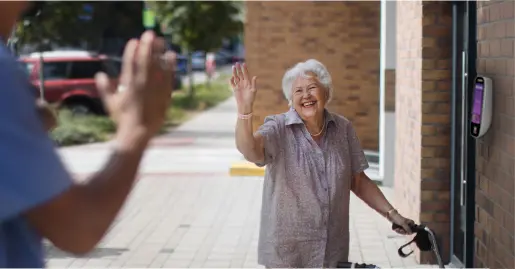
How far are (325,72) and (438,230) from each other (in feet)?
10.2

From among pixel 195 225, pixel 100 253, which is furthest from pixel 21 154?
pixel 195 225

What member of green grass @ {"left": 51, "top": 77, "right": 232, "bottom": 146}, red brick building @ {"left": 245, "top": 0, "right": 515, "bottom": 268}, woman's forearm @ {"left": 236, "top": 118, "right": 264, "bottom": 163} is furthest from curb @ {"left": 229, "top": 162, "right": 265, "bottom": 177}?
woman's forearm @ {"left": 236, "top": 118, "right": 264, "bottom": 163}

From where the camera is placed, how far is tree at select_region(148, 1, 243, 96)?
29.7 metres

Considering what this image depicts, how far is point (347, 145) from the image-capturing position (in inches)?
181

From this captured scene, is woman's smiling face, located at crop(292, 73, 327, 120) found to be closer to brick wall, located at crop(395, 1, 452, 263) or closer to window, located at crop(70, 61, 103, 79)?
brick wall, located at crop(395, 1, 452, 263)

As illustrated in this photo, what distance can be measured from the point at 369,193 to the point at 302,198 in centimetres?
40

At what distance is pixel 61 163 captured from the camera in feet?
5.19

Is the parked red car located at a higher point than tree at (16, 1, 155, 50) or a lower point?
lower

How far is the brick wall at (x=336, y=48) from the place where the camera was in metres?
14.8

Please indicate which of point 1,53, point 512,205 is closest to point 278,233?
point 512,205

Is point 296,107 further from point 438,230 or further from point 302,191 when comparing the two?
point 438,230

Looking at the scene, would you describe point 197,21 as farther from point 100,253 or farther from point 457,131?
point 457,131

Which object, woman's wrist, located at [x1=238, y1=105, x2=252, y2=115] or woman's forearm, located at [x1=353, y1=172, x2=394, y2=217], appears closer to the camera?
woman's wrist, located at [x1=238, y1=105, x2=252, y2=115]

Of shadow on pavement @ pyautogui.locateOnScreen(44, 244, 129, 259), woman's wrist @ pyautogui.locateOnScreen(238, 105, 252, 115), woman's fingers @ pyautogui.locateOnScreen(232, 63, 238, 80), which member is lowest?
shadow on pavement @ pyautogui.locateOnScreen(44, 244, 129, 259)
